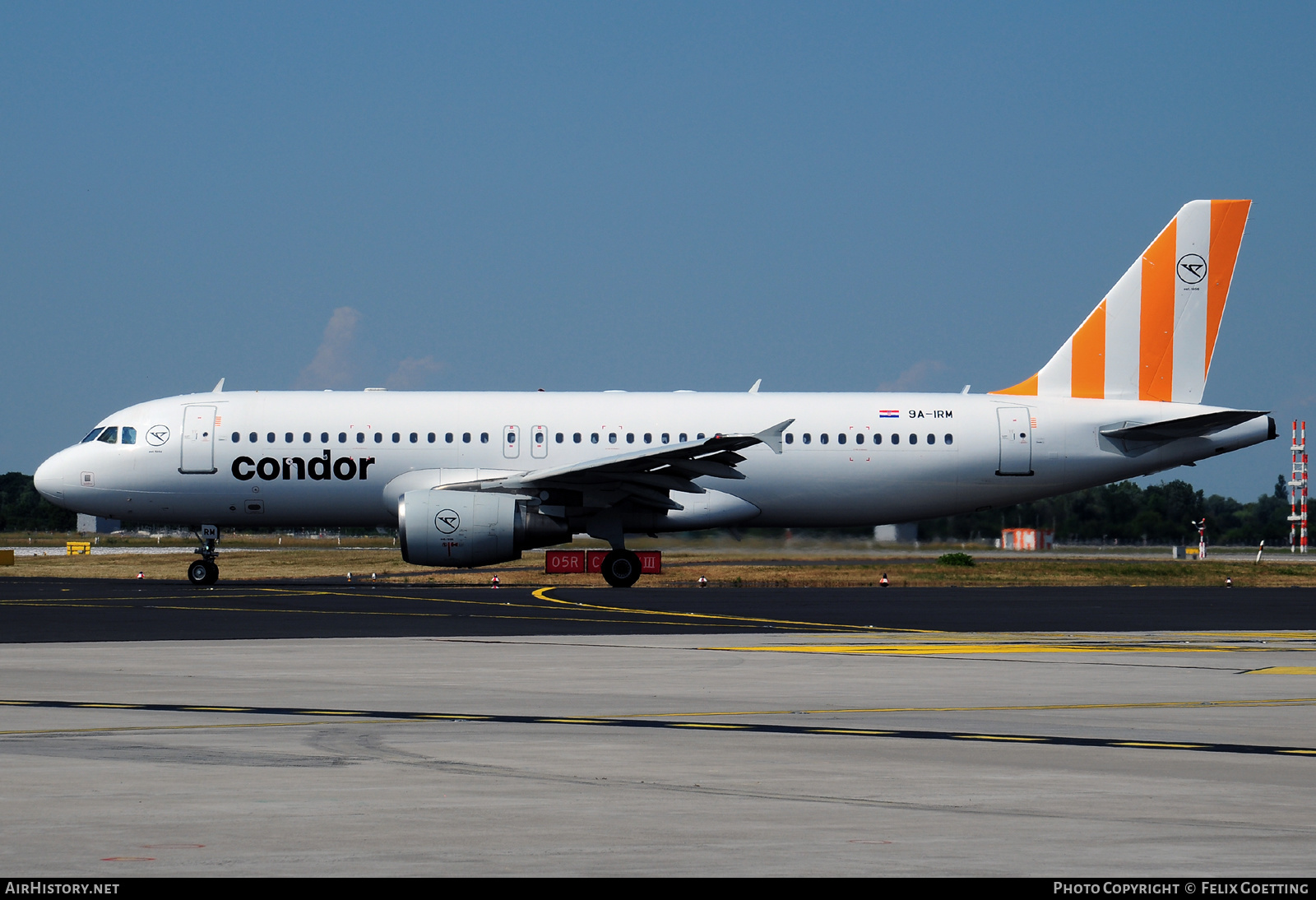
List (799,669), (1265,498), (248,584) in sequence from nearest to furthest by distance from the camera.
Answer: (799,669) → (248,584) → (1265,498)

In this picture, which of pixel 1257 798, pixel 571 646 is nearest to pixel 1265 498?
pixel 571 646

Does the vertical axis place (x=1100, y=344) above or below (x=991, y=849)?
above

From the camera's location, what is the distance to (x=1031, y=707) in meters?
12.6

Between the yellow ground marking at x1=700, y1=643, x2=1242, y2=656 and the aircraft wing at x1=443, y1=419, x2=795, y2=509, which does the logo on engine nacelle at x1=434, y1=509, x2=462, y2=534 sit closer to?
the aircraft wing at x1=443, y1=419, x2=795, y2=509

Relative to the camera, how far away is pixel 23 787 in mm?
8312

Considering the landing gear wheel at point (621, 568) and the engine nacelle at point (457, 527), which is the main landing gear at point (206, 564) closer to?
the engine nacelle at point (457, 527)

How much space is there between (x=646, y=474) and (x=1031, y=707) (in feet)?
67.4

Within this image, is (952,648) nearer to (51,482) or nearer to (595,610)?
(595,610)

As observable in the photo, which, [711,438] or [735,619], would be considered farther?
[711,438]

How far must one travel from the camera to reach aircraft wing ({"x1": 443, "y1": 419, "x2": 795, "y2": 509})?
31.4 m

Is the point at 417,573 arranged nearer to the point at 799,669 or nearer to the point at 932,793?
the point at 799,669

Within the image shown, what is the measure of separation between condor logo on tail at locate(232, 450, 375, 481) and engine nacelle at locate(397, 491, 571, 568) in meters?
2.90

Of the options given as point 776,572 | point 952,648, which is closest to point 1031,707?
point 952,648

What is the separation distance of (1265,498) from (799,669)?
71.7 m
